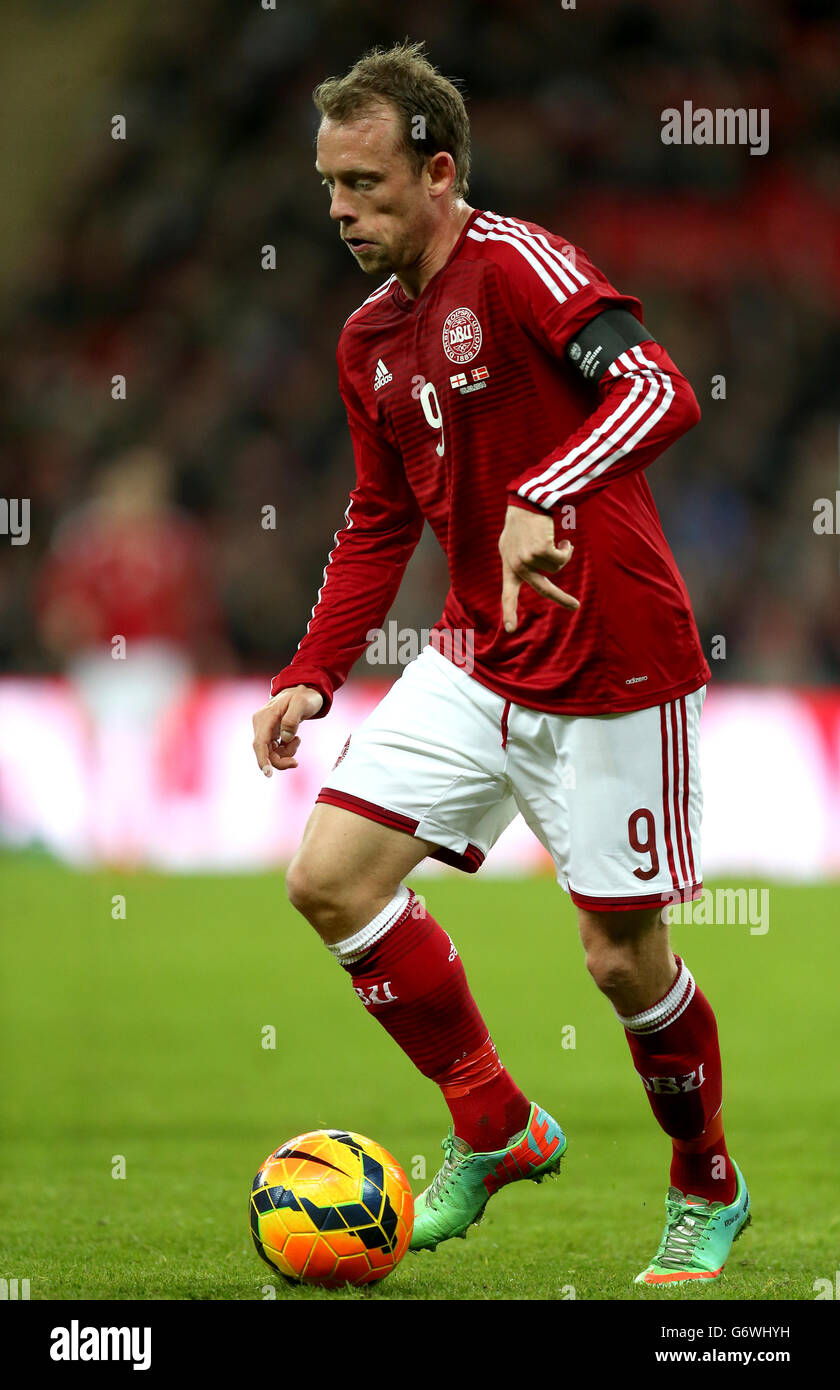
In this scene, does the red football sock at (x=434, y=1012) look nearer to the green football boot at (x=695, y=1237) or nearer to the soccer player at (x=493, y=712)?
the soccer player at (x=493, y=712)

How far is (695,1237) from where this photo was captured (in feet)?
11.0

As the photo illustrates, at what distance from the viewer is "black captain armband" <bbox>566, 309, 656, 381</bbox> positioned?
3.01 metres

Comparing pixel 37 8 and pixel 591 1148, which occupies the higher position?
pixel 37 8

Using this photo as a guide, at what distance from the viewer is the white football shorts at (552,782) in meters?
3.22

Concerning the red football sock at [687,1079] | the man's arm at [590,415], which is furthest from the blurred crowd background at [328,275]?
Result: the man's arm at [590,415]

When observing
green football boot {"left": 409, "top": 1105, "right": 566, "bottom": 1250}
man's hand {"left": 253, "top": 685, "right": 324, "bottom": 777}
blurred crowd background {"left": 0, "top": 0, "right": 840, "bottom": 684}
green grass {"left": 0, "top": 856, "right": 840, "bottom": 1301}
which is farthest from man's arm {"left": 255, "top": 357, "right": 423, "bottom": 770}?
blurred crowd background {"left": 0, "top": 0, "right": 840, "bottom": 684}

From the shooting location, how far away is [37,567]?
12.8m

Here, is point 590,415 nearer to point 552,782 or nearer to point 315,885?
point 552,782

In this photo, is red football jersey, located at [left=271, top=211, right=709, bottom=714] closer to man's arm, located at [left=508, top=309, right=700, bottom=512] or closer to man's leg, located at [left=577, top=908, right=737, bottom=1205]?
man's arm, located at [left=508, top=309, right=700, bottom=512]

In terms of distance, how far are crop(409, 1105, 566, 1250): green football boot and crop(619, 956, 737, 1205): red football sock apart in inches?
9.8

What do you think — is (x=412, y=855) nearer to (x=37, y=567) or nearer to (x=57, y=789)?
(x=57, y=789)

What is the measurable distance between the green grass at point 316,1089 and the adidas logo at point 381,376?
5.39 feet
